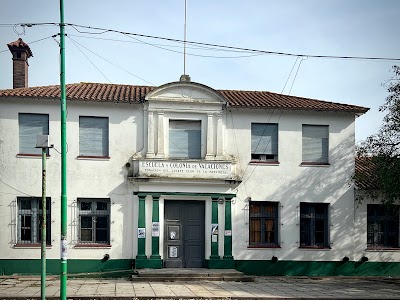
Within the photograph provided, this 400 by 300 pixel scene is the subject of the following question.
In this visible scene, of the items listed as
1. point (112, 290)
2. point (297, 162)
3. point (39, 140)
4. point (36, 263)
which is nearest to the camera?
point (39, 140)

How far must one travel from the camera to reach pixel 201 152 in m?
23.3

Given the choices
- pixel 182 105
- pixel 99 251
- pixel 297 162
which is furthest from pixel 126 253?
pixel 297 162

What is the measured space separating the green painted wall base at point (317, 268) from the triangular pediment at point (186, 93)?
6811 millimetres

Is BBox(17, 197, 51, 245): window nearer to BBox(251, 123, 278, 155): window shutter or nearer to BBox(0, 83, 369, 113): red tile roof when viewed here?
BBox(0, 83, 369, 113): red tile roof

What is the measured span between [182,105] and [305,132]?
18.0 ft

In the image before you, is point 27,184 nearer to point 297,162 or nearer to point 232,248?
point 232,248

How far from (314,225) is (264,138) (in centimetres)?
428

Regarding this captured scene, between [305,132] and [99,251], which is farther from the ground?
[305,132]

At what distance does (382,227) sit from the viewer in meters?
24.7

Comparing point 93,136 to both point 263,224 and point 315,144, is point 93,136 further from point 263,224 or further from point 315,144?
point 315,144

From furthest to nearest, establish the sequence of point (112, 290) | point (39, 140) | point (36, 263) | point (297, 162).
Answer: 1. point (297, 162)
2. point (36, 263)
3. point (112, 290)
4. point (39, 140)

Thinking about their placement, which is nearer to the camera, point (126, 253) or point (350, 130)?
point (126, 253)

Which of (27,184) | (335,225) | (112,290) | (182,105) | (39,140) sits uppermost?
(182,105)

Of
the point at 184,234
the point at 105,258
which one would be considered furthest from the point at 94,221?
the point at 184,234
